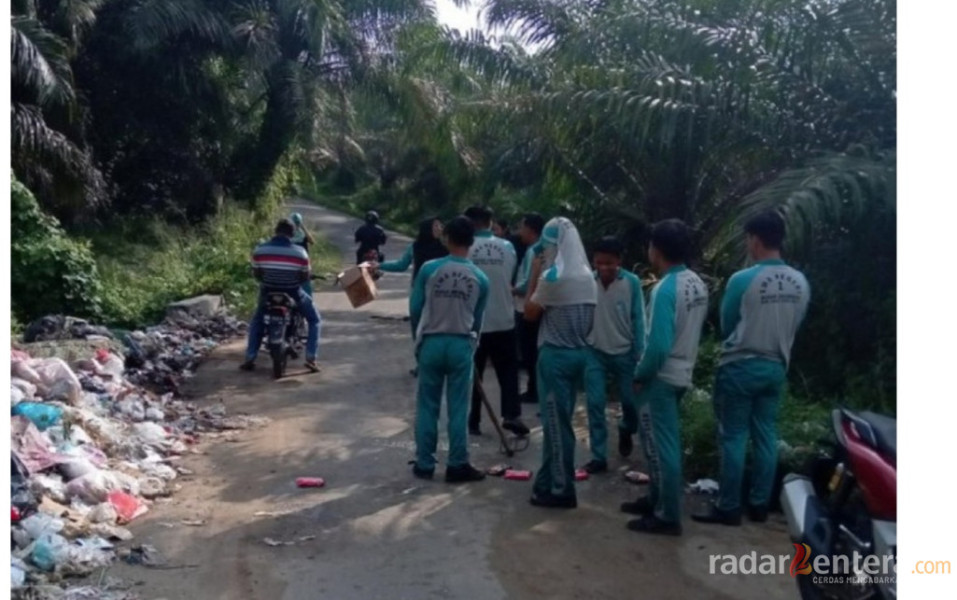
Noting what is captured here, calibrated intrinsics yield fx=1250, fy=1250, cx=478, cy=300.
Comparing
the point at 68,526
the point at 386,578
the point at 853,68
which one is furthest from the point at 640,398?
the point at 853,68

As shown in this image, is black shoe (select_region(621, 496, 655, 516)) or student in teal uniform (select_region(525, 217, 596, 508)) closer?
black shoe (select_region(621, 496, 655, 516))

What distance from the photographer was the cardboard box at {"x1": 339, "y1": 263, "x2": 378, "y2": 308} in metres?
9.91

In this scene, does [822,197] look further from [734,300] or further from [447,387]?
[447,387]

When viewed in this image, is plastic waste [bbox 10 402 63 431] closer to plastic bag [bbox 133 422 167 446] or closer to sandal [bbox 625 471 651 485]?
plastic bag [bbox 133 422 167 446]

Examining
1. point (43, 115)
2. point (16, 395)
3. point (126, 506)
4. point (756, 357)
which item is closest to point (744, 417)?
point (756, 357)

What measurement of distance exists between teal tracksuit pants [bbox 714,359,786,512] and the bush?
8.81 metres

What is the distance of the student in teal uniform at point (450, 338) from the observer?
7.59 meters

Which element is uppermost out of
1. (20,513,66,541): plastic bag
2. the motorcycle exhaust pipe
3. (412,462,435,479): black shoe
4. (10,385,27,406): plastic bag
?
(10,385,27,406): plastic bag

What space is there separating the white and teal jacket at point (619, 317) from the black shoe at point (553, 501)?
3.47 feet

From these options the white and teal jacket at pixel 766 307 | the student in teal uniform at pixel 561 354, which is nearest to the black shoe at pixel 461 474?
the student in teal uniform at pixel 561 354

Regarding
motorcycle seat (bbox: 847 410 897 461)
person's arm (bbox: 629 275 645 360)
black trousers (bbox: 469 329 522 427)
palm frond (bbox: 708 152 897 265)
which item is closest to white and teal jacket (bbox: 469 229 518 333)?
black trousers (bbox: 469 329 522 427)

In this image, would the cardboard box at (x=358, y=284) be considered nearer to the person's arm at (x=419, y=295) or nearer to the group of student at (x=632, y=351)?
the group of student at (x=632, y=351)

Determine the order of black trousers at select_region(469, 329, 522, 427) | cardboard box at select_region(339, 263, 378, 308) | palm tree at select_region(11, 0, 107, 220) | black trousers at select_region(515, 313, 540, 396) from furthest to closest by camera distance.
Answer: palm tree at select_region(11, 0, 107, 220), black trousers at select_region(515, 313, 540, 396), cardboard box at select_region(339, 263, 378, 308), black trousers at select_region(469, 329, 522, 427)

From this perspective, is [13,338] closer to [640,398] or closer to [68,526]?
[68,526]
